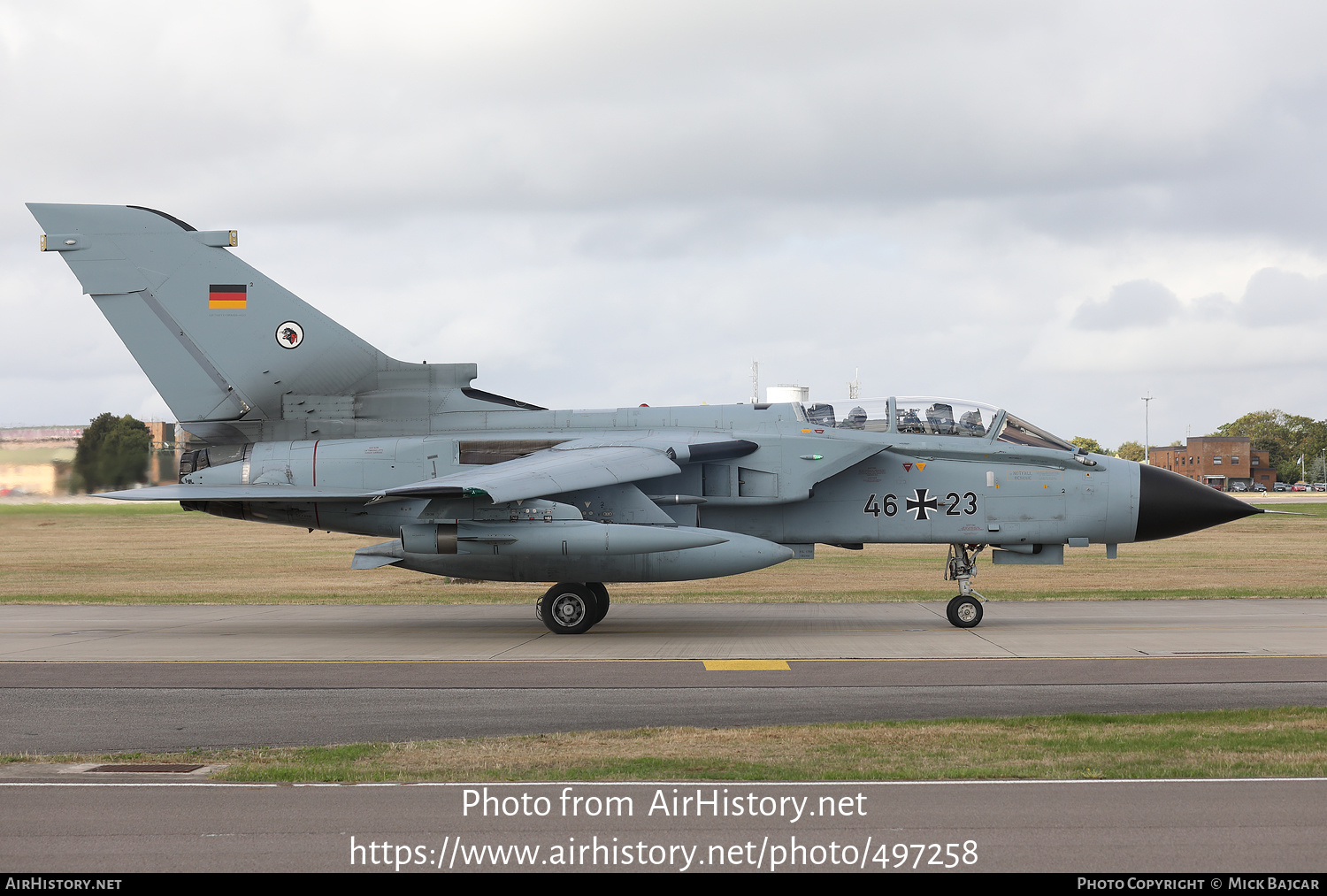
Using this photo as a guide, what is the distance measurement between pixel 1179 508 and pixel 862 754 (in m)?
10.8

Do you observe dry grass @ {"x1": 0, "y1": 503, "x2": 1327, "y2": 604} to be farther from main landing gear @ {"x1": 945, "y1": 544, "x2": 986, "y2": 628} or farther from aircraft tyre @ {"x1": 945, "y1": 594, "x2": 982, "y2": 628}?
aircraft tyre @ {"x1": 945, "y1": 594, "x2": 982, "y2": 628}

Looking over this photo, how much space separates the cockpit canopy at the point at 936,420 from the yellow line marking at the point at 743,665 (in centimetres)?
507

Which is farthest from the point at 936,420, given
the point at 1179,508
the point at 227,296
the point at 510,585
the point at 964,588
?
the point at 510,585

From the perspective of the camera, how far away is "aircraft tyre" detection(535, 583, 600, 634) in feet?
54.4

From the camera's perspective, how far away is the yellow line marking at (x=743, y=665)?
12.8 m

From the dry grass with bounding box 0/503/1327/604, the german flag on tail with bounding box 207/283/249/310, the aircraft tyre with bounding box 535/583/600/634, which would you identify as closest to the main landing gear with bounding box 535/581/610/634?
the aircraft tyre with bounding box 535/583/600/634

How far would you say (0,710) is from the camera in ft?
34.0

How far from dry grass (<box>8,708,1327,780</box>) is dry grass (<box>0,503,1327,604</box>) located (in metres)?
12.9

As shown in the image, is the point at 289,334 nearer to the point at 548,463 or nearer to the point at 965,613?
the point at 548,463

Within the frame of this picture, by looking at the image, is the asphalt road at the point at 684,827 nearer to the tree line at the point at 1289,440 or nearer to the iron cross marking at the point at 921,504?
the iron cross marking at the point at 921,504

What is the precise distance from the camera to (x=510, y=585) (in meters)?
28.9

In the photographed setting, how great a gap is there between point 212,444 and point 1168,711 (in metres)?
15.0

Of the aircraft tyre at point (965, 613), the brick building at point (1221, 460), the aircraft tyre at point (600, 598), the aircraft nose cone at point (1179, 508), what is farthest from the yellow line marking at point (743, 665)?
the brick building at point (1221, 460)

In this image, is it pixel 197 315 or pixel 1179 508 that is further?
pixel 197 315
